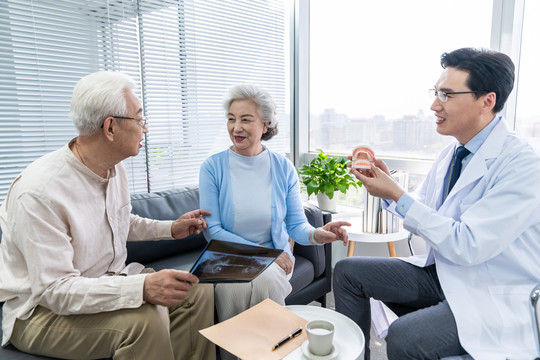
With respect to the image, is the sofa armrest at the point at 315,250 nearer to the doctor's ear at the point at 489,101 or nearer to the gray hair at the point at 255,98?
the gray hair at the point at 255,98

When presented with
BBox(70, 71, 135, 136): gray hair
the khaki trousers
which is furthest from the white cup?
BBox(70, 71, 135, 136): gray hair

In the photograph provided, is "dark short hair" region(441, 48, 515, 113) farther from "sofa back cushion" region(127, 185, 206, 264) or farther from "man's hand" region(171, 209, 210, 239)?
"sofa back cushion" region(127, 185, 206, 264)

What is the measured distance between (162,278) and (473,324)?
106 centimetres

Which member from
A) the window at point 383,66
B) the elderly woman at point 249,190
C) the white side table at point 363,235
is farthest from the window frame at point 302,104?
the elderly woman at point 249,190

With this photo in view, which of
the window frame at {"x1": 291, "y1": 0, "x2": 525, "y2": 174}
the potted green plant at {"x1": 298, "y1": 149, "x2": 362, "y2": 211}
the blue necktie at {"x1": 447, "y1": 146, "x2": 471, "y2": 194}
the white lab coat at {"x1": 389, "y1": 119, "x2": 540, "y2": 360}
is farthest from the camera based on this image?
the window frame at {"x1": 291, "y1": 0, "x2": 525, "y2": 174}

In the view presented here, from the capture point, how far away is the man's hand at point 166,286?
46.9 inches

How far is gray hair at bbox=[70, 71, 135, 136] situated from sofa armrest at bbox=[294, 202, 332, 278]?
1.34 metres

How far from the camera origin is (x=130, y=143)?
144 cm

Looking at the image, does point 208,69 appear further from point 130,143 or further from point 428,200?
point 428,200

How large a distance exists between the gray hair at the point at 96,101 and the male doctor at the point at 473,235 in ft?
3.27

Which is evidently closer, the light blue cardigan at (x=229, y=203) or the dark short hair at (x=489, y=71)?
the dark short hair at (x=489, y=71)

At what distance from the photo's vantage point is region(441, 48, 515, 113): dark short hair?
144 cm

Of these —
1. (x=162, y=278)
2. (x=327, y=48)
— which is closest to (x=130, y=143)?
(x=162, y=278)

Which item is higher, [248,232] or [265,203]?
[265,203]
